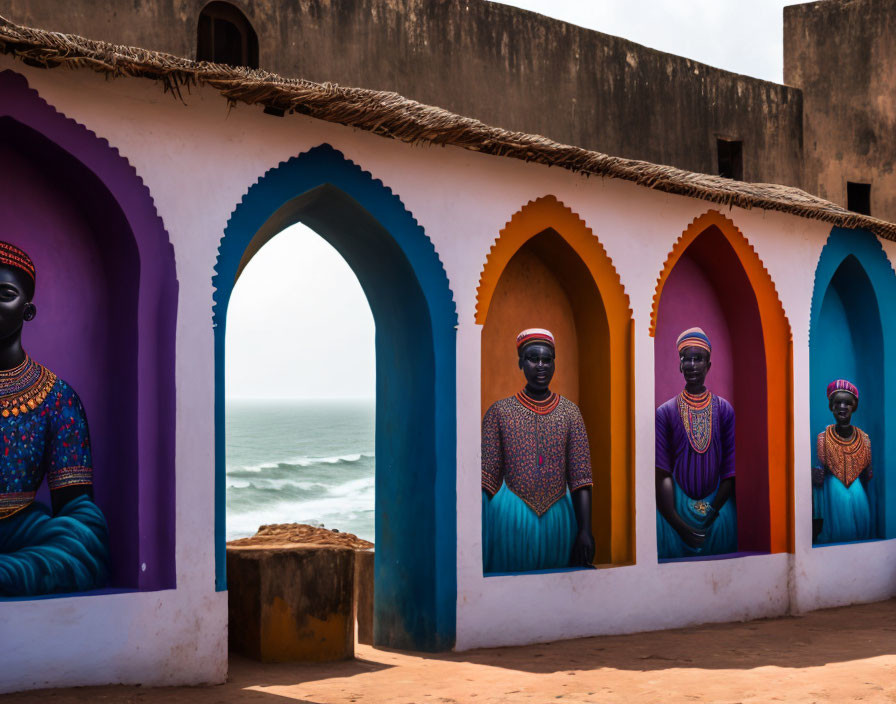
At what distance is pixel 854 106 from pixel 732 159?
2069mm

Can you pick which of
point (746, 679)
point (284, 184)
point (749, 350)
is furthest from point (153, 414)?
point (749, 350)

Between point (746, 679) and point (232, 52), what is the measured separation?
22.6 ft

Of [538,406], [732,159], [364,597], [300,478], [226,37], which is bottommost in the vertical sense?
[300,478]

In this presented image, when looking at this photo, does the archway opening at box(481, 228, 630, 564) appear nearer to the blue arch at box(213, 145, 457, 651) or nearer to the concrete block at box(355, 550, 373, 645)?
the blue arch at box(213, 145, 457, 651)

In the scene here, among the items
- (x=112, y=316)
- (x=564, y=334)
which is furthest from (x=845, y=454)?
(x=112, y=316)

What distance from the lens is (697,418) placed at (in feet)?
33.3

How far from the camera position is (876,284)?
37.6 ft

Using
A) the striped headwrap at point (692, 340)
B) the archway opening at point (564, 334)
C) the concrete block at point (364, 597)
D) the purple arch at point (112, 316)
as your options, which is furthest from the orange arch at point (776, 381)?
the purple arch at point (112, 316)

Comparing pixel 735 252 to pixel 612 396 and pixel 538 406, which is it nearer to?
pixel 612 396

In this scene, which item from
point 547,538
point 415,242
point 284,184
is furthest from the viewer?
point 547,538

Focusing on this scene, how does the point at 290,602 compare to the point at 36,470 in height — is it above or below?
below

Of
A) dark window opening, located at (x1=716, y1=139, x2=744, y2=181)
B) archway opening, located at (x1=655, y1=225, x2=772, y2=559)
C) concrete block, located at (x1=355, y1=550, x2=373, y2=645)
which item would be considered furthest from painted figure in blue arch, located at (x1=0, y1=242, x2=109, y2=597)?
dark window opening, located at (x1=716, y1=139, x2=744, y2=181)

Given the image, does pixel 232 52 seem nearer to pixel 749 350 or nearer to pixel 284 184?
pixel 284 184

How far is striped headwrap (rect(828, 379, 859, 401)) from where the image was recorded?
444 inches
